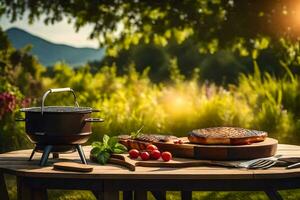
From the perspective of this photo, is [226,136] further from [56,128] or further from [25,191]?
[25,191]

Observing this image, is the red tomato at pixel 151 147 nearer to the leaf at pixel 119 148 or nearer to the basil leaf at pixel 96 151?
the leaf at pixel 119 148

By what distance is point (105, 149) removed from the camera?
404 centimetres

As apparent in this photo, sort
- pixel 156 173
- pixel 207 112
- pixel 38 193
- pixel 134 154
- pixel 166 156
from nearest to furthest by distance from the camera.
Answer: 1. pixel 156 173
2. pixel 38 193
3. pixel 166 156
4. pixel 134 154
5. pixel 207 112

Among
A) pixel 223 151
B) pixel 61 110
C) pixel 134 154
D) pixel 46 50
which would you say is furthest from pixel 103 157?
pixel 46 50

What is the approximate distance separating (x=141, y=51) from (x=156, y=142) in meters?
18.5

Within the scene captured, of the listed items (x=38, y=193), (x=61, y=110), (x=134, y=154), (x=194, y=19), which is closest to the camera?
(x=38, y=193)

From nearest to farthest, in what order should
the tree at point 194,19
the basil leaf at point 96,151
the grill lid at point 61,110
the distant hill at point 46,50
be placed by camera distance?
the grill lid at point 61,110, the basil leaf at point 96,151, the tree at point 194,19, the distant hill at point 46,50

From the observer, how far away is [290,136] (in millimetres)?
8570

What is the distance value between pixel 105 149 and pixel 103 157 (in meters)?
0.13

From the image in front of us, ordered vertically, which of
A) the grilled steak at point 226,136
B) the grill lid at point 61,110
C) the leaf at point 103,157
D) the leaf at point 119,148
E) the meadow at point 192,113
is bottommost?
the meadow at point 192,113

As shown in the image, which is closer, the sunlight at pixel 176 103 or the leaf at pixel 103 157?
the leaf at pixel 103 157

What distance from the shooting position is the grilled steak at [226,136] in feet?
13.2

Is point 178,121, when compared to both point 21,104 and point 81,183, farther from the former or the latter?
point 81,183

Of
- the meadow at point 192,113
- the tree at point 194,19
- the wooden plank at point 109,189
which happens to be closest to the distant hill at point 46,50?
the tree at point 194,19
